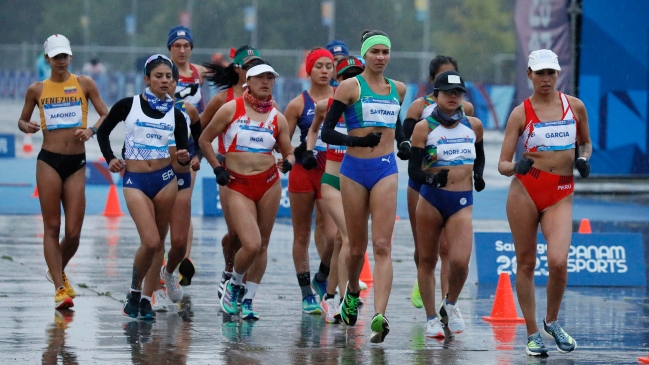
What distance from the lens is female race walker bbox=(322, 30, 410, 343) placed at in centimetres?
860

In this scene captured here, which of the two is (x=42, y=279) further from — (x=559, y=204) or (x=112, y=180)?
(x=112, y=180)

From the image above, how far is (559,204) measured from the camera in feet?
27.1

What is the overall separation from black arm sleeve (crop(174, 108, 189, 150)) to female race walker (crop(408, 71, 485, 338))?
1.95 meters

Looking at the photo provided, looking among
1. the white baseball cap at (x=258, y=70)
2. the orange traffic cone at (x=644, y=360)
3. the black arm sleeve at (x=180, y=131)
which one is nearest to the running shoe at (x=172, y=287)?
the black arm sleeve at (x=180, y=131)

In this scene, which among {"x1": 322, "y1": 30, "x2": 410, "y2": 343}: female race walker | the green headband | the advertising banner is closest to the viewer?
{"x1": 322, "y1": 30, "x2": 410, "y2": 343}: female race walker

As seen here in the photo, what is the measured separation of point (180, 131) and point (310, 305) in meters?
1.86

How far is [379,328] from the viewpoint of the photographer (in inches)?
321

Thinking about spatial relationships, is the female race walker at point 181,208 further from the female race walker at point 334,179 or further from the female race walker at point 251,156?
the female race walker at point 334,179

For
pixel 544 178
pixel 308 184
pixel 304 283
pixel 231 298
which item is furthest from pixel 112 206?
pixel 544 178

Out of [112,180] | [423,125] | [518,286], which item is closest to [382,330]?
[518,286]

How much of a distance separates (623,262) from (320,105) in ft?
15.2

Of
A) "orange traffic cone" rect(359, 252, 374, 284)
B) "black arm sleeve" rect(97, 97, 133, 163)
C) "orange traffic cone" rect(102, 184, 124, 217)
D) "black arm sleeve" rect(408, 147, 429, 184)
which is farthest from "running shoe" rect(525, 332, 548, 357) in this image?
"orange traffic cone" rect(102, 184, 124, 217)

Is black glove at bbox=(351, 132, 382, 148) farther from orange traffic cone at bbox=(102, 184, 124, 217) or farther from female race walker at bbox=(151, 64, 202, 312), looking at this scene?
orange traffic cone at bbox=(102, 184, 124, 217)

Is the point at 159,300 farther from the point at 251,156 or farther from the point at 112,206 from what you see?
the point at 112,206
